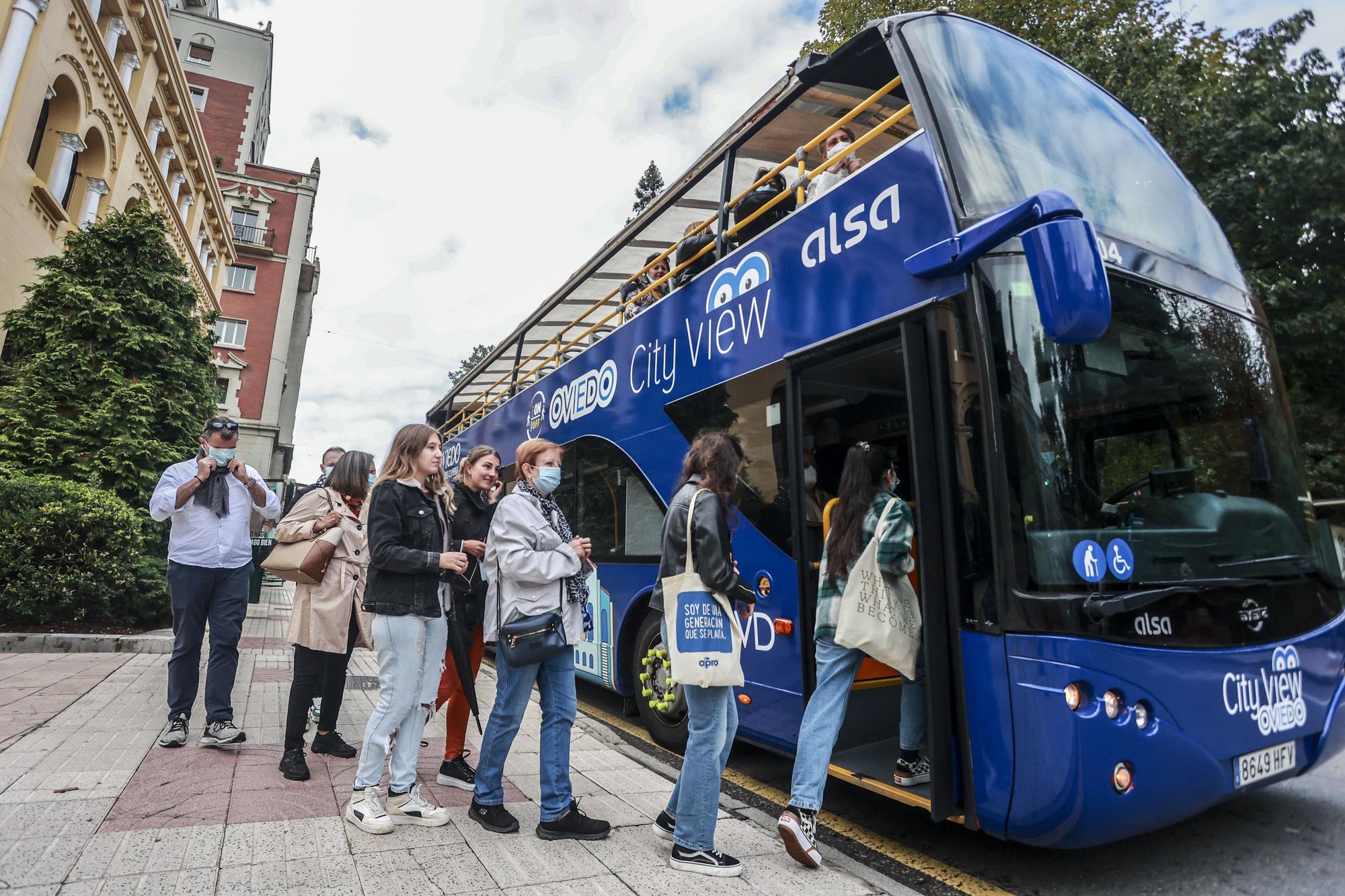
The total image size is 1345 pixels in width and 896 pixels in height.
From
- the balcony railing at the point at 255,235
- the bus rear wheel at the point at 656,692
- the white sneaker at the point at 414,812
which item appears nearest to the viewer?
the white sneaker at the point at 414,812

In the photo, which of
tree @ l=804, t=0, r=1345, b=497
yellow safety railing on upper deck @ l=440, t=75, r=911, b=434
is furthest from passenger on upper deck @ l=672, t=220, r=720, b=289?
tree @ l=804, t=0, r=1345, b=497

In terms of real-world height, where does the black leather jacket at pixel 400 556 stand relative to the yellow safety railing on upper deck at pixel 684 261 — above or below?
below

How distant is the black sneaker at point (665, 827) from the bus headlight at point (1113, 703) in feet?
6.04

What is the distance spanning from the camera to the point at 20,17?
11.6m

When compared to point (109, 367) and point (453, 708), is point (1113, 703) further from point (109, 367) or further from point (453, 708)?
point (109, 367)

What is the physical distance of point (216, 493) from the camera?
186 inches

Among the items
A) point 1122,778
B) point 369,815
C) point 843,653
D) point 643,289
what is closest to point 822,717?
point 843,653

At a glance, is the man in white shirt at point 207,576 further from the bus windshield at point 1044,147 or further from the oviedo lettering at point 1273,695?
the oviedo lettering at point 1273,695

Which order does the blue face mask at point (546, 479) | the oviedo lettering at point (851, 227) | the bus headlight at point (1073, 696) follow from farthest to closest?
the oviedo lettering at point (851, 227)
the blue face mask at point (546, 479)
the bus headlight at point (1073, 696)

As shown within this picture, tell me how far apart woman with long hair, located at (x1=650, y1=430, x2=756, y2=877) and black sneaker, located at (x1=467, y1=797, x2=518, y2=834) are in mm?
725

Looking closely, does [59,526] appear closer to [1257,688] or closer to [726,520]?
[726,520]

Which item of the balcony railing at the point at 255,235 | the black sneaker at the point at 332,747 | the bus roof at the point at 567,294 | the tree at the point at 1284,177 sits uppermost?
the balcony railing at the point at 255,235

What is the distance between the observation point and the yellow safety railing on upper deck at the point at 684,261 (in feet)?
13.4

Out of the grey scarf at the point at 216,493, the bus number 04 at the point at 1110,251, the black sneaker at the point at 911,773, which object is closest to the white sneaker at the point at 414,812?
the black sneaker at the point at 911,773
